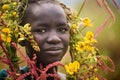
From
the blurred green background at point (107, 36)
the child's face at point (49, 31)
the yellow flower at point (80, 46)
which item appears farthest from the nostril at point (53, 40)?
the blurred green background at point (107, 36)

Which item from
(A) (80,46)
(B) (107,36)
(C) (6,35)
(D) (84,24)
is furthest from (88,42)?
(B) (107,36)

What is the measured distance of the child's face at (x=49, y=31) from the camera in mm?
1479

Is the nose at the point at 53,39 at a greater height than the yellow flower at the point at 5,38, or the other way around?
the yellow flower at the point at 5,38

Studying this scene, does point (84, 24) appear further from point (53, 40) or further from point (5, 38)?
point (5, 38)

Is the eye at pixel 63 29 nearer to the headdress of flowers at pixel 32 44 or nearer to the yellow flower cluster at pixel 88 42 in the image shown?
the headdress of flowers at pixel 32 44

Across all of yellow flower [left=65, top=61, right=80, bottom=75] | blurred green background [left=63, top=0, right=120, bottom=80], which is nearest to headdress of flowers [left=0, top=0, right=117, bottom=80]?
yellow flower [left=65, top=61, right=80, bottom=75]

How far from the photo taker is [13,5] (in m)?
1.47

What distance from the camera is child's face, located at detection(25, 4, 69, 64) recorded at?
4.85 feet

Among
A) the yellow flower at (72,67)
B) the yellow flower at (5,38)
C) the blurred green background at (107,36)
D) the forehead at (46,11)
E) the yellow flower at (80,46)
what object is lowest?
the blurred green background at (107,36)

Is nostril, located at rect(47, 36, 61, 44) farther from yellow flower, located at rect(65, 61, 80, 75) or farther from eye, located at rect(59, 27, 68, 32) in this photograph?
yellow flower, located at rect(65, 61, 80, 75)

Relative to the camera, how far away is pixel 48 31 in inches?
58.7

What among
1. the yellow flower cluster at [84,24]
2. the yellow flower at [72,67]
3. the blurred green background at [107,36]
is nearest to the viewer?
the yellow flower at [72,67]

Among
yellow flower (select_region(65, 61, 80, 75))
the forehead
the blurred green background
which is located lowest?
the blurred green background

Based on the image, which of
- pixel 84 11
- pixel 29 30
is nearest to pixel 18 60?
pixel 29 30
